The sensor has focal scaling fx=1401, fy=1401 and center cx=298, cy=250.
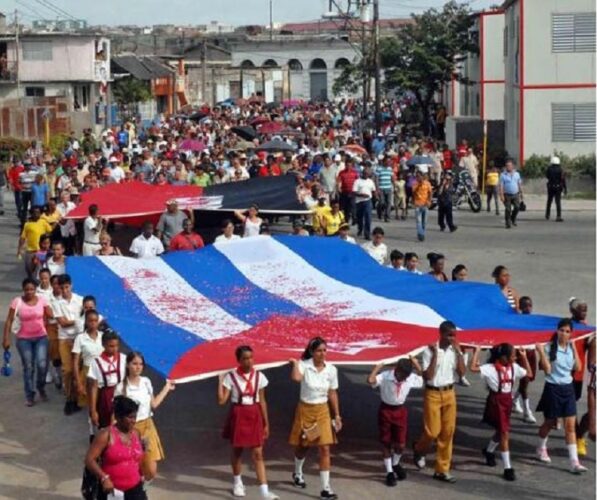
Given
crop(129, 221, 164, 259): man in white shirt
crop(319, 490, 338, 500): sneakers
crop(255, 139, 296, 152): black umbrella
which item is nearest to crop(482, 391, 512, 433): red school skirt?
crop(319, 490, 338, 500): sneakers

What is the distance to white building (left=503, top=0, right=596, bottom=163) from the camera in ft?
114

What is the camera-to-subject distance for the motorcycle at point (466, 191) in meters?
31.1

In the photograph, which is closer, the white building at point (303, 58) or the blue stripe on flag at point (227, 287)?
the blue stripe on flag at point (227, 287)

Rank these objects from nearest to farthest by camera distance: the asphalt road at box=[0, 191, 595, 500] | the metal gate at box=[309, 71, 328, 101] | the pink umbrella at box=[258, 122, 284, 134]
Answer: the asphalt road at box=[0, 191, 595, 500], the pink umbrella at box=[258, 122, 284, 134], the metal gate at box=[309, 71, 328, 101]

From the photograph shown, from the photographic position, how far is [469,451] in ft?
43.9

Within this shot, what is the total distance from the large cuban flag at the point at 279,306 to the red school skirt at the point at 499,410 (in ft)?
1.81

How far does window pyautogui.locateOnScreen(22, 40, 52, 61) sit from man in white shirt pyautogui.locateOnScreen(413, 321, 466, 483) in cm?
4868

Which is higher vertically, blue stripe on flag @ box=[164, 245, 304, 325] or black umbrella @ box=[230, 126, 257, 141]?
black umbrella @ box=[230, 126, 257, 141]

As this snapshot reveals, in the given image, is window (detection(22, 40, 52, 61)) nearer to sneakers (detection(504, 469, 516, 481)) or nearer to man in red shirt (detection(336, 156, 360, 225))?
man in red shirt (detection(336, 156, 360, 225))

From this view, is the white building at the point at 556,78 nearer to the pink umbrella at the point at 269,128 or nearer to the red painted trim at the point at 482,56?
the red painted trim at the point at 482,56

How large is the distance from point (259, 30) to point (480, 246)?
117 m

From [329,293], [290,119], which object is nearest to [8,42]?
[290,119]

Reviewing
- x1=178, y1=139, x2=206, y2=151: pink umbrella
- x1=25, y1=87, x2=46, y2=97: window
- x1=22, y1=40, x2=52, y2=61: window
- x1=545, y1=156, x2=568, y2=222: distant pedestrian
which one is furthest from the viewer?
x1=25, y1=87, x2=46, y2=97: window

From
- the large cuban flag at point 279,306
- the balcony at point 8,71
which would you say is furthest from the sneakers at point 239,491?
the balcony at point 8,71
